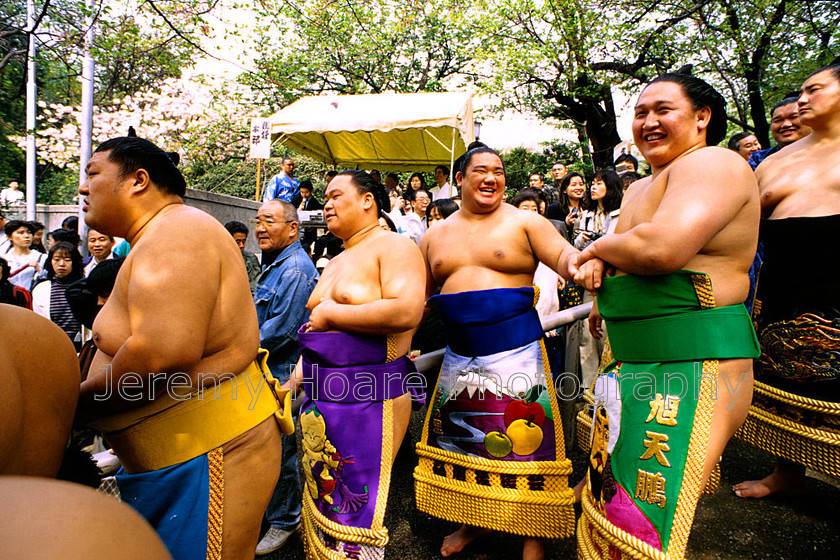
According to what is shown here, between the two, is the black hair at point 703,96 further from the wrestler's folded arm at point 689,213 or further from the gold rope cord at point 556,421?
the gold rope cord at point 556,421

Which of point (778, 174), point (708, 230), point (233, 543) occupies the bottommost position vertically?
point (233, 543)

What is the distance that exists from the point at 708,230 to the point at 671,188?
0.59 ft

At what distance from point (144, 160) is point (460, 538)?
2178 millimetres

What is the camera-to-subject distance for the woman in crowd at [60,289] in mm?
4078

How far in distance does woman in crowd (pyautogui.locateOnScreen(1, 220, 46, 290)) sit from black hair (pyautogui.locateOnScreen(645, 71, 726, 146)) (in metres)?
6.52

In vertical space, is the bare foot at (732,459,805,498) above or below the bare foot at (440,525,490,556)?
above

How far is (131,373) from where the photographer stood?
134cm

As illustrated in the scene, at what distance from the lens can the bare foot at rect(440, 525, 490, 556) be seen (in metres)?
2.35

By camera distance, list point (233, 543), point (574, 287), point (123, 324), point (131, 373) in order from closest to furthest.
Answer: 1. point (131, 373)
2. point (123, 324)
3. point (233, 543)
4. point (574, 287)

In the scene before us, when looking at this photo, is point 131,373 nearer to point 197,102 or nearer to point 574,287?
point 574,287

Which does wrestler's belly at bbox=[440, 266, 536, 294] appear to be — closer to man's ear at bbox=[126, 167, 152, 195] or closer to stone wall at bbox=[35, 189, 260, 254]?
man's ear at bbox=[126, 167, 152, 195]

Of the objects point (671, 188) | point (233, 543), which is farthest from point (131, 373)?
point (671, 188)

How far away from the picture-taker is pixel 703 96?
5.32ft

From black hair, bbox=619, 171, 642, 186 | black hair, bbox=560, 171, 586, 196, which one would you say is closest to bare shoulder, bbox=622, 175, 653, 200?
black hair, bbox=619, 171, 642, 186
